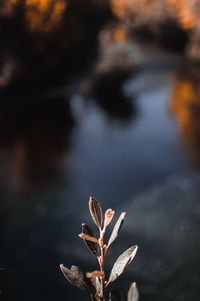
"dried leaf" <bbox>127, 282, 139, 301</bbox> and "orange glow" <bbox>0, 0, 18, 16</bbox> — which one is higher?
"orange glow" <bbox>0, 0, 18, 16</bbox>

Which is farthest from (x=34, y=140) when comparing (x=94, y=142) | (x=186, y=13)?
(x=186, y=13)

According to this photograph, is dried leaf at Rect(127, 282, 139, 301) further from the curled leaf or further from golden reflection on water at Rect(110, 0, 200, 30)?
golden reflection on water at Rect(110, 0, 200, 30)

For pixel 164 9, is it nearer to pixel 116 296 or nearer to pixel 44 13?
pixel 44 13

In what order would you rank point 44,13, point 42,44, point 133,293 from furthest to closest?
point 42,44 → point 44,13 → point 133,293

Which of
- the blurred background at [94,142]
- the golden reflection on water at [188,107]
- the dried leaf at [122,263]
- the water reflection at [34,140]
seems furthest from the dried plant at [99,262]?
Result: the golden reflection on water at [188,107]

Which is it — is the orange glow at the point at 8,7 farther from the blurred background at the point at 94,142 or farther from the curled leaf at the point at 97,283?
the curled leaf at the point at 97,283

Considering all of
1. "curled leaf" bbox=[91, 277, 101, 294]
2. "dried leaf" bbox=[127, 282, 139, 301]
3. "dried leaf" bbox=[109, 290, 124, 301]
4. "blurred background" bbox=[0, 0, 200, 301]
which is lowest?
"dried leaf" bbox=[127, 282, 139, 301]

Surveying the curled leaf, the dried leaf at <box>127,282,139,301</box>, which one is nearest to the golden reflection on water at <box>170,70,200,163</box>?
the curled leaf
